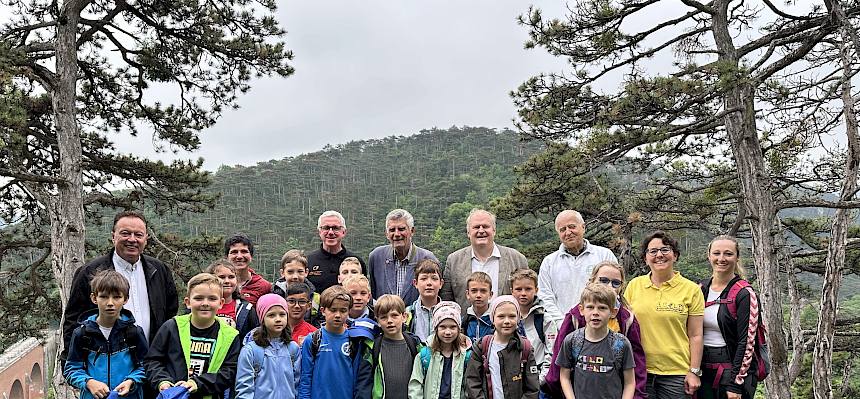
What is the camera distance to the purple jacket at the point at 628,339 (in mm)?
3516

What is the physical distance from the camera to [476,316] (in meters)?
3.97

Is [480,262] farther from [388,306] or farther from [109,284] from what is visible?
[109,284]

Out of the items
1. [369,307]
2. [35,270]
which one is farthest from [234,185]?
[369,307]

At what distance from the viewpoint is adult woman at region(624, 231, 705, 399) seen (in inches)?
146

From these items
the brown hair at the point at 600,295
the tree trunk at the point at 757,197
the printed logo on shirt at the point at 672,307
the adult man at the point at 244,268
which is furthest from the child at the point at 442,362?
the tree trunk at the point at 757,197

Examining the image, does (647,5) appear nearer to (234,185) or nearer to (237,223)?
(237,223)

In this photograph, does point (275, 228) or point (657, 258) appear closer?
point (657, 258)

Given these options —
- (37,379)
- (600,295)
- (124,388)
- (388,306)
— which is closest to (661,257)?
(600,295)

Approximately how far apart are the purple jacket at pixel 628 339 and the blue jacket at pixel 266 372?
4.80ft

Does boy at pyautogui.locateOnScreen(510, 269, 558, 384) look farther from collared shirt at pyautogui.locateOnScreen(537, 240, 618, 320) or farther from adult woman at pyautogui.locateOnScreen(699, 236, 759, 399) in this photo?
adult woman at pyautogui.locateOnScreen(699, 236, 759, 399)

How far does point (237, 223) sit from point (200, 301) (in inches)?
1403

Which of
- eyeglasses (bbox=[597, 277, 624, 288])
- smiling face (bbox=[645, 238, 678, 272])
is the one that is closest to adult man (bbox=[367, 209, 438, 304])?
eyeglasses (bbox=[597, 277, 624, 288])

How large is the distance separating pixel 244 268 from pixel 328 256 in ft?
1.98

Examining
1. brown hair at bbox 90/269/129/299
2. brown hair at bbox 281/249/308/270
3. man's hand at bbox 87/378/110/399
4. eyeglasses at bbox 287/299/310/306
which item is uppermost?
brown hair at bbox 281/249/308/270
